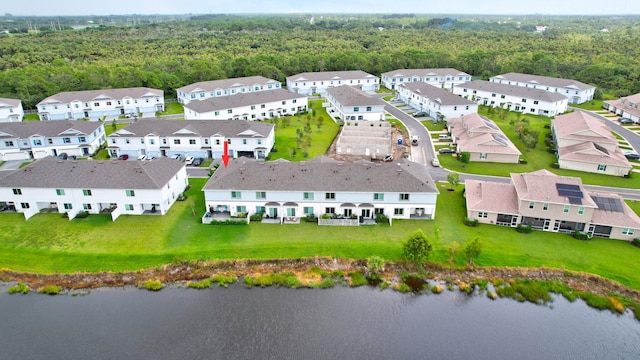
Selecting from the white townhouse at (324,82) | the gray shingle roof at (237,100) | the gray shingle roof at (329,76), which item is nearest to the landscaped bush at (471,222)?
the gray shingle roof at (237,100)

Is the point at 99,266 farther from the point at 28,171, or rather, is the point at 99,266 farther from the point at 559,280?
the point at 559,280

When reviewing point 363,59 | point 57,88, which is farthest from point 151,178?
point 363,59

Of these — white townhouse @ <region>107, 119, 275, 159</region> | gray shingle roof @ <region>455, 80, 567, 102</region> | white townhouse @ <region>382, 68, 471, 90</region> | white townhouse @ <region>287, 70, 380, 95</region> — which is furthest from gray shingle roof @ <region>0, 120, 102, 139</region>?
gray shingle roof @ <region>455, 80, 567, 102</region>

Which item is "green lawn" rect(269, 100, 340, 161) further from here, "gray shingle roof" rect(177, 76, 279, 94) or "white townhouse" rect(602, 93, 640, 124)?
"white townhouse" rect(602, 93, 640, 124)

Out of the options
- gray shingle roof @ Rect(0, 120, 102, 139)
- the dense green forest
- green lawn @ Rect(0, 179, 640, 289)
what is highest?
the dense green forest

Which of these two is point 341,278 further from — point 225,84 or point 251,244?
point 225,84

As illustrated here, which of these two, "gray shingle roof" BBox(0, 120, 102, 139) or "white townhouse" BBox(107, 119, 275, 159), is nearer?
"white townhouse" BBox(107, 119, 275, 159)

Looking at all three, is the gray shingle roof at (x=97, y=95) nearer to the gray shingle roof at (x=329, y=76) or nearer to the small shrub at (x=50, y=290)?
the gray shingle roof at (x=329, y=76)
